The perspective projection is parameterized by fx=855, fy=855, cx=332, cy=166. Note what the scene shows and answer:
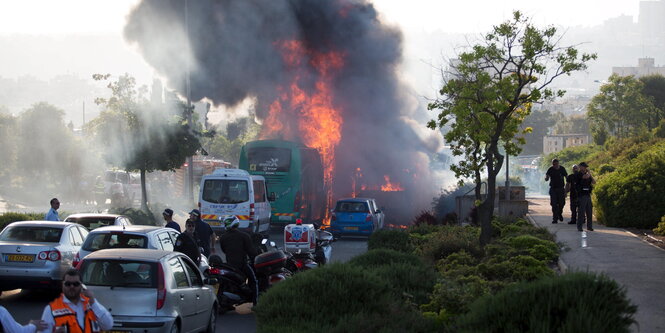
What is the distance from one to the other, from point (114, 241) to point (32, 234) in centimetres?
204

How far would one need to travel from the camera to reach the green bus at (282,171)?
32.6 metres

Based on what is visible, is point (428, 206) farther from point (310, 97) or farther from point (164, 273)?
point (164, 273)

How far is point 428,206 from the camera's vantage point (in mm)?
40594

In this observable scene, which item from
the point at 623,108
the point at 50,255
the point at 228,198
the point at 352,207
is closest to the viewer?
the point at 50,255

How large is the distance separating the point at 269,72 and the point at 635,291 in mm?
32616

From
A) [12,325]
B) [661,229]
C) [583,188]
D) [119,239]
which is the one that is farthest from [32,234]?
[661,229]

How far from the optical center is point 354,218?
29281 mm

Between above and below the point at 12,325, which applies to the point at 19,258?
below

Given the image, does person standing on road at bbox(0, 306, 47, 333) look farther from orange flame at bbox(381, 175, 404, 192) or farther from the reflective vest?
orange flame at bbox(381, 175, 404, 192)

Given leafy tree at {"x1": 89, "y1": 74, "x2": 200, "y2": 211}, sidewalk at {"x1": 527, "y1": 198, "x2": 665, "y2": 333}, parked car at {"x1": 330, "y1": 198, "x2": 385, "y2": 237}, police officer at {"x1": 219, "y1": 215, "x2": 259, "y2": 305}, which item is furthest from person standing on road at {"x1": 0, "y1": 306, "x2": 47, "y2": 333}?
leafy tree at {"x1": 89, "y1": 74, "x2": 200, "y2": 211}

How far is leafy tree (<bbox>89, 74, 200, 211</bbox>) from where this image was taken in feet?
113

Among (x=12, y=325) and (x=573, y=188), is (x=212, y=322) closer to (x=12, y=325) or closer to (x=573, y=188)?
(x=12, y=325)

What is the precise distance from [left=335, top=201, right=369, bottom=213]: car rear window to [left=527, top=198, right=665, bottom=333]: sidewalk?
32.1 ft

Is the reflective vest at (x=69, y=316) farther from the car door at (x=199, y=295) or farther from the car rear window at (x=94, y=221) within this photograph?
the car rear window at (x=94, y=221)
